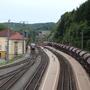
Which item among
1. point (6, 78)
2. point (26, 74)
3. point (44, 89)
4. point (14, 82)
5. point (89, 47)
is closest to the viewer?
point (44, 89)

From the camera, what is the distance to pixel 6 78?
53.8 metres

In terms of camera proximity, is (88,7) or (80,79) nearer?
(80,79)

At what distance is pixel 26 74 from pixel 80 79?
11.1 metres

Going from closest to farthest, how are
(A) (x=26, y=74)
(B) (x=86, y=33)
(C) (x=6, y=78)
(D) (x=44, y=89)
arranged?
(D) (x=44, y=89)
(C) (x=6, y=78)
(A) (x=26, y=74)
(B) (x=86, y=33)

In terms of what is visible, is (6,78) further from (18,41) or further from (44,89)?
(18,41)

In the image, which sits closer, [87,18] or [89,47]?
[89,47]

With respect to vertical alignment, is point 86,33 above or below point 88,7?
below

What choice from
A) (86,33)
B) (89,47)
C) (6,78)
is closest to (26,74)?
(6,78)

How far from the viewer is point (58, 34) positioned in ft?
519

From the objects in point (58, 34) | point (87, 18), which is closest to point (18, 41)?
point (87, 18)

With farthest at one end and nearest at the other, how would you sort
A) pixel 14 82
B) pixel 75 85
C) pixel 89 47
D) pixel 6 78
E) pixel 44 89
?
pixel 89 47 < pixel 6 78 < pixel 14 82 < pixel 75 85 < pixel 44 89

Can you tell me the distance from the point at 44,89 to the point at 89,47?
43.6m

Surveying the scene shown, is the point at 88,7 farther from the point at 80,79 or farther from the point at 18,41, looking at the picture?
the point at 80,79

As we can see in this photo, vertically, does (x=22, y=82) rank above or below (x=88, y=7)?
Answer: below
